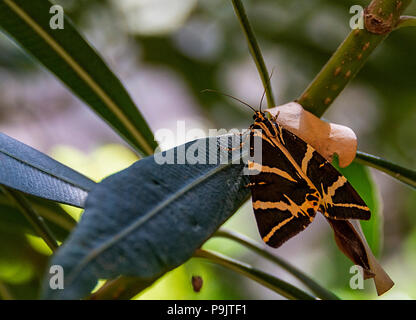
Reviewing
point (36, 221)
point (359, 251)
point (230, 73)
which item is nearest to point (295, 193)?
point (359, 251)

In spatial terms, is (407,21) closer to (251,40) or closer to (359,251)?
(251,40)

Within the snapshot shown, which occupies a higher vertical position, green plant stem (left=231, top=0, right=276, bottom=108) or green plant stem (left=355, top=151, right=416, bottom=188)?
green plant stem (left=231, top=0, right=276, bottom=108)

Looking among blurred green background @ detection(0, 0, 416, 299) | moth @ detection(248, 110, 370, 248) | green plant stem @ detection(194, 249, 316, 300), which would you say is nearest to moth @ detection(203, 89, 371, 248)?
moth @ detection(248, 110, 370, 248)

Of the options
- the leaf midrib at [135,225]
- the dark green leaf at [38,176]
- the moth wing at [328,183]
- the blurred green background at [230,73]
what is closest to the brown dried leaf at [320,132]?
the moth wing at [328,183]

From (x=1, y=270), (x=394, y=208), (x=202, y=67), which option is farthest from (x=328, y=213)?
(x=394, y=208)

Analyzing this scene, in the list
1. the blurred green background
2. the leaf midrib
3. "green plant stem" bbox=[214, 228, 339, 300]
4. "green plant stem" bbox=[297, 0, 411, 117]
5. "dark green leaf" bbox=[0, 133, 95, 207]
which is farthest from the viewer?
the blurred green background

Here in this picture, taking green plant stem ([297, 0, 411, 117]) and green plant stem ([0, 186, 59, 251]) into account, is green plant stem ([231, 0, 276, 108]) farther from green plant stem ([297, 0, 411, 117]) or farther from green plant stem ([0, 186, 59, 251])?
green plant stem ([0, 186, 59, 251])
